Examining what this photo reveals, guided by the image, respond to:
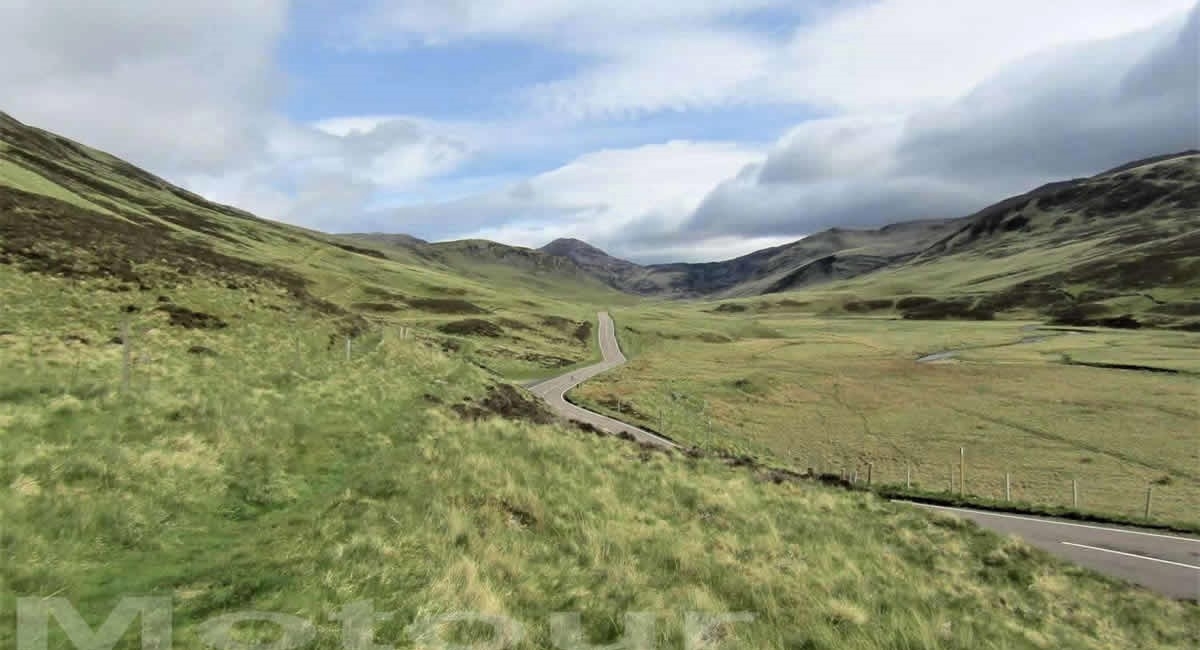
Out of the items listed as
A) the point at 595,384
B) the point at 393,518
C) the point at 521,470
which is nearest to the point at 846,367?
the point at 595,384

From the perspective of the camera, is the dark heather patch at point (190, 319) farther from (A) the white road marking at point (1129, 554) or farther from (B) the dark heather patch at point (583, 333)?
(B) the dark heather patch at point (583, 333)

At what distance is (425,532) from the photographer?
1071cm

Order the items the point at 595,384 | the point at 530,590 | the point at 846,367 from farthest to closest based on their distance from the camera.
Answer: the point at 846,367 → the point at 595,384 → the point at 530,590

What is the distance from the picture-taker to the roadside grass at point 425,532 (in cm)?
839

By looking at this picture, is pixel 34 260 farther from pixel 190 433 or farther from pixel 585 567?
pixel 585 567

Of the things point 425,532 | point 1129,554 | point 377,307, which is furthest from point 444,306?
point 425,532

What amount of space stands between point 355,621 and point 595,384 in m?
56.5

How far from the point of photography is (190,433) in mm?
14227

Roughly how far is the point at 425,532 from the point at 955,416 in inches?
2158

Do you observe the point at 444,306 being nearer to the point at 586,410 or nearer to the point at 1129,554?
the point at 586,410

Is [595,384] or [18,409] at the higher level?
[18,409]

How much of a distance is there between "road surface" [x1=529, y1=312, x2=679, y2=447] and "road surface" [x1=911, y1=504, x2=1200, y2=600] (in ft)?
51.6

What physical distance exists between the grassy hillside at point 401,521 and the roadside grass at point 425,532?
62 millimetres

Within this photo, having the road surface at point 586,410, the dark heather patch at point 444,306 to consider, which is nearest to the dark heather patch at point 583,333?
the road surface at point 586,410
